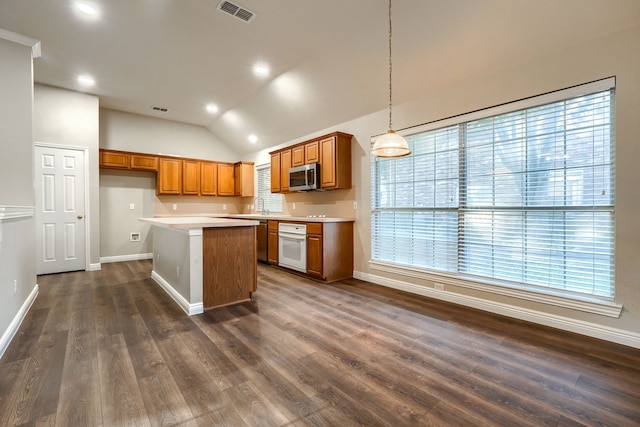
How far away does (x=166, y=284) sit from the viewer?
373 cm

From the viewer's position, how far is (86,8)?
9.88ft

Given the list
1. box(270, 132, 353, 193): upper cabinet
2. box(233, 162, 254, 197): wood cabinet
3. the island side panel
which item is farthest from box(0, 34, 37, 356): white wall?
box(233, 162, 254, 197): wood cabinet

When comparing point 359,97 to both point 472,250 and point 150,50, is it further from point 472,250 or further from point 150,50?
point 150,50

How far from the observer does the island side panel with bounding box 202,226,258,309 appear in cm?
303

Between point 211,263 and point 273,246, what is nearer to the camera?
point 211,263

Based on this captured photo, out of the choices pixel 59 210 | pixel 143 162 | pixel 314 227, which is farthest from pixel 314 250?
pixel 59 210

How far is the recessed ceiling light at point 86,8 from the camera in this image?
2971mm

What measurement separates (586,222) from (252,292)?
3.42 metres

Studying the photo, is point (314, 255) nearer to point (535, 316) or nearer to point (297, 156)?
point (297, 156)

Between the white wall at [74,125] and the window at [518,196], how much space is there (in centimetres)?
514

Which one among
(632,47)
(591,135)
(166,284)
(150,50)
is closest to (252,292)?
(166,284)

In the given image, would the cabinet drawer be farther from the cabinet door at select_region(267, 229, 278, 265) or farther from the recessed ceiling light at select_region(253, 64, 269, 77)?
the recessed ceiling light at select_region(253, 64, 269, 77)

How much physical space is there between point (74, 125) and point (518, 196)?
21.6 ft

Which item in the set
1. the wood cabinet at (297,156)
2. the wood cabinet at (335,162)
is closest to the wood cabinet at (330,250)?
the wood cabinet at (335,162)
